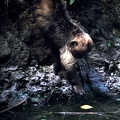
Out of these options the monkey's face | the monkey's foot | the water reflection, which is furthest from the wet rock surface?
the monkey's face

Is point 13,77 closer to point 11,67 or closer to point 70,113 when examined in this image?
point 11,67

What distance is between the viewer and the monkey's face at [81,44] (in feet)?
14.4

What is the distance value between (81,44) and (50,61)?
58 cm

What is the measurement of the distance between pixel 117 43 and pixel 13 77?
5.49 ft

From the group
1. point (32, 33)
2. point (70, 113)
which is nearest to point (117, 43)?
point (32, 33)

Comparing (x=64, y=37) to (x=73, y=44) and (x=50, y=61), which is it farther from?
(x=50, y=61)

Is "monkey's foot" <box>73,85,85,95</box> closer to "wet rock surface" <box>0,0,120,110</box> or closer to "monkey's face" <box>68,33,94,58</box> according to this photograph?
"wet rock surface" <box>0,0,120,110</box>

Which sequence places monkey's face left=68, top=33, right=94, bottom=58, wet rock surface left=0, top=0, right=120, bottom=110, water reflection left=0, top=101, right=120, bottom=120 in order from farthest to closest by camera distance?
monkey's face left=68, top=33, right=94, bottom=58
wet rock surface left=0, top=0, right=120, bottom=110
water reflection left=0, top=101, right=120, bottom=120

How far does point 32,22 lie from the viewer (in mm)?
4973

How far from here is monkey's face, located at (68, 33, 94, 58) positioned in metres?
4.38

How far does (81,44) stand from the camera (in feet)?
14.5

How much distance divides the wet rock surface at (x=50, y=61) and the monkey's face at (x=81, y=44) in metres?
0.33

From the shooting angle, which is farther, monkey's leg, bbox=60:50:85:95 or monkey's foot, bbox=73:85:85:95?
monkey's leg, bbox=60:50:85:95

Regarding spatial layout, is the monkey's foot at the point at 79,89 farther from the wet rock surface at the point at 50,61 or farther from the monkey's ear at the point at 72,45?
the monkey's ear at the point at 72,45
